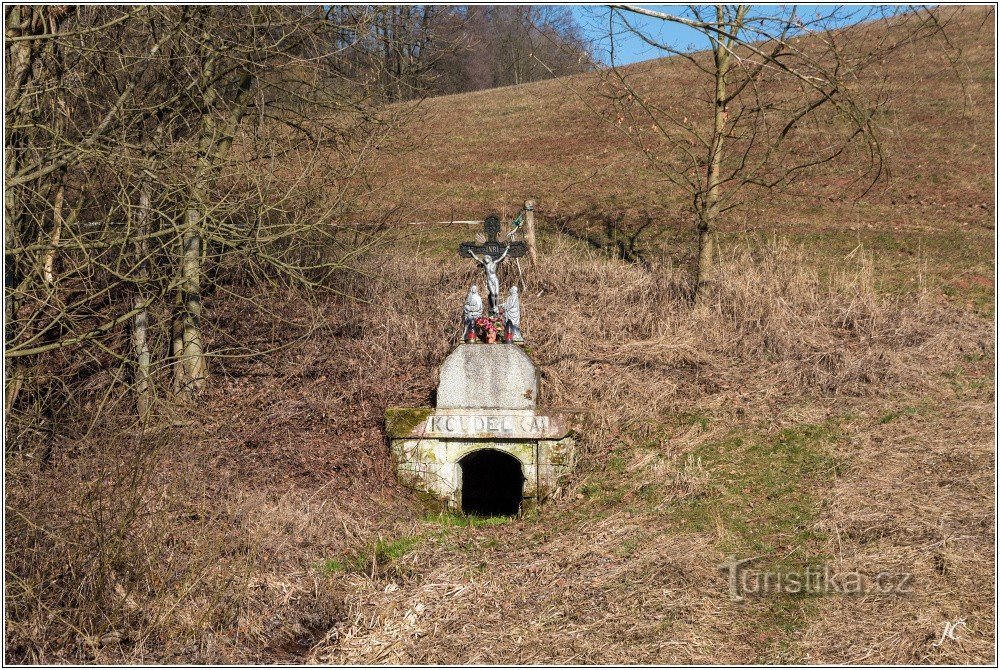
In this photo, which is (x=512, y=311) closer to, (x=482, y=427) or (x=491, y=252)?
(x=491, y=252)

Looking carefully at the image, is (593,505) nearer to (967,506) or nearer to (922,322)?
(967,506)

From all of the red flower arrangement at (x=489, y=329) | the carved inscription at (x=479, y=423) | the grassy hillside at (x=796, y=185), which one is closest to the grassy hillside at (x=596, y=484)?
the grassy hillside at (x=796, y=185)

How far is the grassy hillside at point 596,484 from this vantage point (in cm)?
744

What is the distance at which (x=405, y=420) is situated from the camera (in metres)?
11.1

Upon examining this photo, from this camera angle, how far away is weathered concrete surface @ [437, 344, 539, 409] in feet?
35.7

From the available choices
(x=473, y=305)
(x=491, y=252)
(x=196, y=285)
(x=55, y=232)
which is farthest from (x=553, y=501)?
(x=55, y=232)

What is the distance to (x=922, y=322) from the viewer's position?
13.2m

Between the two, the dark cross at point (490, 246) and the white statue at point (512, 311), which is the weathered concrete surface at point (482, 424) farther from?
the dark cross at point (490, 246)

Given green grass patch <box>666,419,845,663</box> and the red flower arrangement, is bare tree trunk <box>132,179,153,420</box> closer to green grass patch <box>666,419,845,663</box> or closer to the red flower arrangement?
the red flower arrangement

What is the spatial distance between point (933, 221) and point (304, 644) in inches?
586

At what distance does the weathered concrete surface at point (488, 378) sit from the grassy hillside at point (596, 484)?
881mm

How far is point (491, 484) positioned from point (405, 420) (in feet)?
7.00

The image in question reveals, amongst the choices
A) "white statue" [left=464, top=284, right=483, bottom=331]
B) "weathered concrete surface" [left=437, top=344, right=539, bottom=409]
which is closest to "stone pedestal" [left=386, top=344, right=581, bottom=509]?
"weathered concrete surface" [left=437, top=344, right=539, bottom=409]

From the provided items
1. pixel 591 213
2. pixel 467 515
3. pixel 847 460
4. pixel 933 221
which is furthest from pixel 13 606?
pixel 933 221
